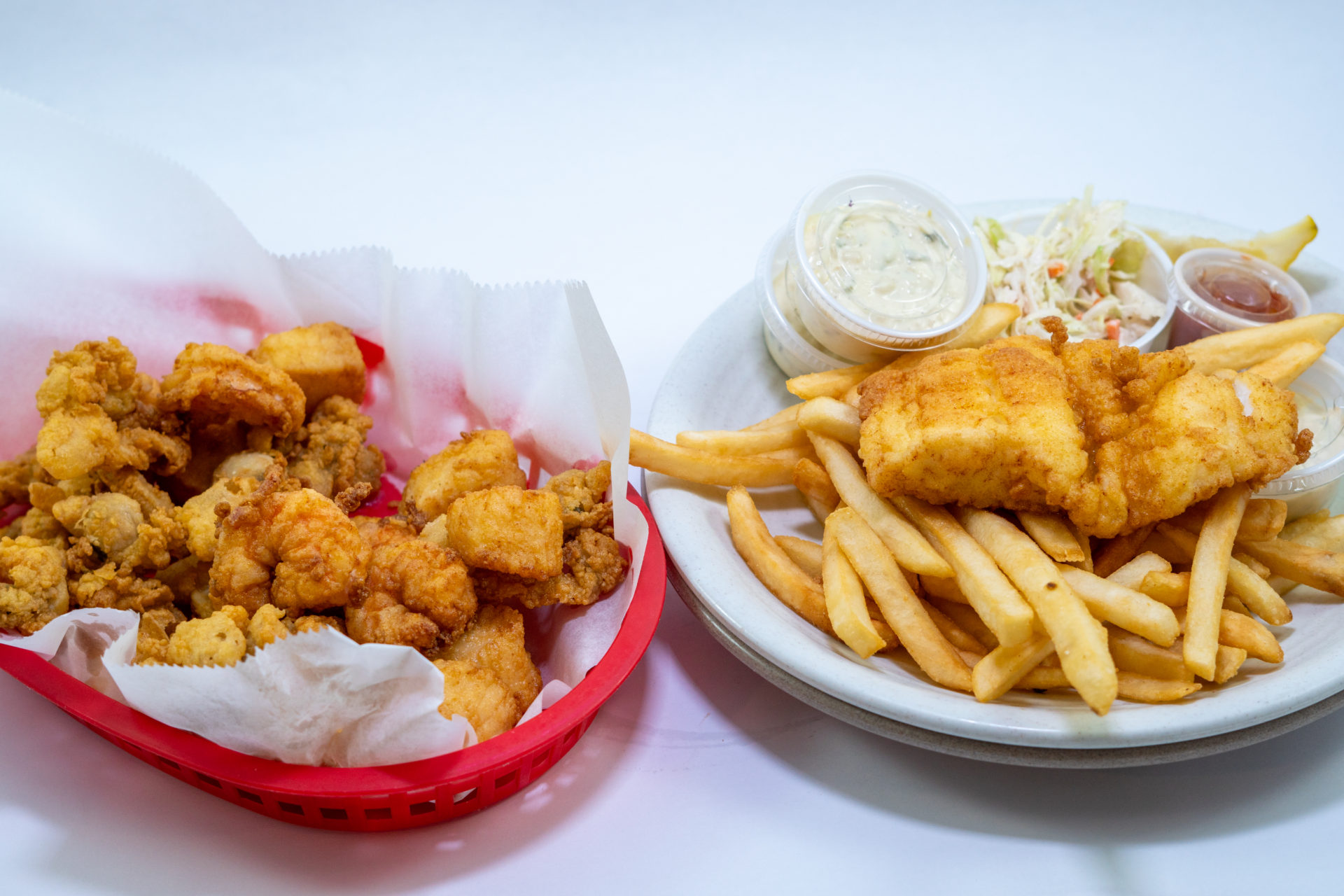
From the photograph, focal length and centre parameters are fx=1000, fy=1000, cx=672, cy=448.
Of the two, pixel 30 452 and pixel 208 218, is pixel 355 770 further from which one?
pixel 208 218

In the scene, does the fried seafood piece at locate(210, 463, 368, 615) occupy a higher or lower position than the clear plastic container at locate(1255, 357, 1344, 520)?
higher

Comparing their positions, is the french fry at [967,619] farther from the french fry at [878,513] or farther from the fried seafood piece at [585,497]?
the fried seafood piece at [585,497]

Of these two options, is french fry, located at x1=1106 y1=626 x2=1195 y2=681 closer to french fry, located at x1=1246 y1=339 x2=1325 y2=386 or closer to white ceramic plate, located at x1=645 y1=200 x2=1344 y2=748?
white ceramic plate, located at x1=645 y1=200 x2=1344 y2=748

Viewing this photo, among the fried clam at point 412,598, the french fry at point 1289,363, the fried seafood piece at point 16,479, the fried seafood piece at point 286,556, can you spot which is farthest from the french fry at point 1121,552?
the fried seafood piece at point 16,479

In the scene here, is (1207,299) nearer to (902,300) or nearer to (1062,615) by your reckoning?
(902,300)

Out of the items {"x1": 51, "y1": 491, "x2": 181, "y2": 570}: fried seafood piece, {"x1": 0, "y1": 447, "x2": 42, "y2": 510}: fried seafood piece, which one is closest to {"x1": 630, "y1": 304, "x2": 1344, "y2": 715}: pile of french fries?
{"x1": 51, "y1": 491, "x2": 181, "y2": 570}: fried seafood piece

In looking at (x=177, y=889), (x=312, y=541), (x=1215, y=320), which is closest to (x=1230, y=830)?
(x=1215, y=320)

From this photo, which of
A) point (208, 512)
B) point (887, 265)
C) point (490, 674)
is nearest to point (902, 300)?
point (887, 265)
